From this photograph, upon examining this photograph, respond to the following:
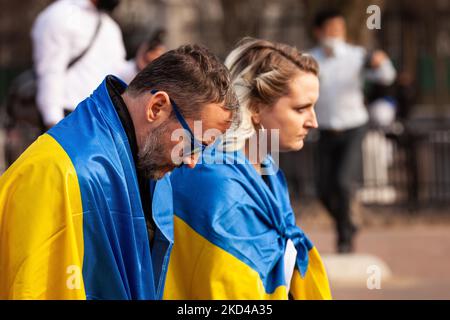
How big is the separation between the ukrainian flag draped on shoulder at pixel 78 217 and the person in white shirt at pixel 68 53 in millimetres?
2625

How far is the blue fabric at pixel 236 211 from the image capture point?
3.90 metres

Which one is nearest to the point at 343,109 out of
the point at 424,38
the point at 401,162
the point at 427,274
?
the point at 427,274

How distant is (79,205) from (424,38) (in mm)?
27163

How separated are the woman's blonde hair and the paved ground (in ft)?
10.8

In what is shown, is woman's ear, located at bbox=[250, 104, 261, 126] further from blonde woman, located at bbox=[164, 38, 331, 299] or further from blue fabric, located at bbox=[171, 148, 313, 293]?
blue fabric, located at bbox=[171, 148, 313, 293]

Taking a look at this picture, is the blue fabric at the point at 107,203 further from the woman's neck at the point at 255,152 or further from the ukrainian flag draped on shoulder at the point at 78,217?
the woman's neck at the point at 255,152

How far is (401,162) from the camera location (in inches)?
499

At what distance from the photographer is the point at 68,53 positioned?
5855 mm

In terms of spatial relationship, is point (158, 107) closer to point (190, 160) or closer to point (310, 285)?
point (190, 160)

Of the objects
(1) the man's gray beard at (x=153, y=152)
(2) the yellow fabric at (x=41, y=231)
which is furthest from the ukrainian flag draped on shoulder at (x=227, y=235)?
(2) the yellow fabric at (x=41, y=231)

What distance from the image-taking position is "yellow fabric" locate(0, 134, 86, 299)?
2812mm

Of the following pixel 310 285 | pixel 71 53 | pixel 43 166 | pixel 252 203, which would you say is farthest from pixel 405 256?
pixel 43 166

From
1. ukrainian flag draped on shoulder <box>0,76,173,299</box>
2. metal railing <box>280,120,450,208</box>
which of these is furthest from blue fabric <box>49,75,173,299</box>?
metal railing <box>280,120,450,208</box>
